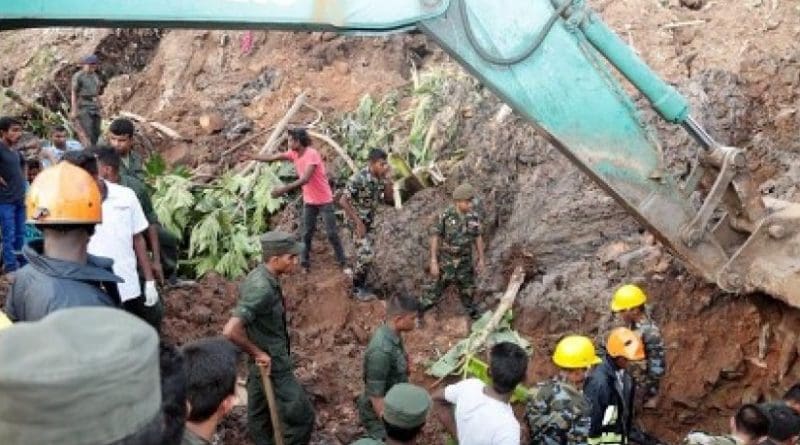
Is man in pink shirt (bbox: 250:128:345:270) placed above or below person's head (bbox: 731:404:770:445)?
below

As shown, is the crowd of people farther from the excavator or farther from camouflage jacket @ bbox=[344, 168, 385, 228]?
the excavator

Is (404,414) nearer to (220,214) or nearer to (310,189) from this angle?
(310,189)

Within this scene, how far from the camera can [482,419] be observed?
417 centimetres

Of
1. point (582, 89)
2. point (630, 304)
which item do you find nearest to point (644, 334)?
point (630, 304)

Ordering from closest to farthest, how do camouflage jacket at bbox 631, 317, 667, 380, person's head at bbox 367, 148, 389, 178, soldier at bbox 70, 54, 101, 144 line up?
camouflage jacket at bbox 631, 317, 667, 380
person's head at bbox 367, 148, 389, 178
soldier at bbox 70, 54, 101, 144

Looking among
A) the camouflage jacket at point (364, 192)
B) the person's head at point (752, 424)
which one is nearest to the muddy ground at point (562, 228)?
the camouflage jacket at point (364, 192)

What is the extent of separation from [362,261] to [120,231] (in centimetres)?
313

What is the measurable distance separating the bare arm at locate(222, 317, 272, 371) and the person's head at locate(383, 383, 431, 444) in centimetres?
142

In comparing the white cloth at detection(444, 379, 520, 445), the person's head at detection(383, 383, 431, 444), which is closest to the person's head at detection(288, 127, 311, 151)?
the white cloth at detection(444, 379, 520, 445)

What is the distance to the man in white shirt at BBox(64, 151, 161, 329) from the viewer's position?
17.5 ft

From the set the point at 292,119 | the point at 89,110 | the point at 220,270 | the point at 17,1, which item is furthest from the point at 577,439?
the point at 89,110

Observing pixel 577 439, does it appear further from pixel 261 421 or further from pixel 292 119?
pixel 292 119

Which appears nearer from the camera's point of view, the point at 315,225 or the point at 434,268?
the point at 434,268

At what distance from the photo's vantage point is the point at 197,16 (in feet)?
13.0
